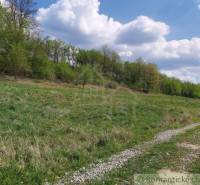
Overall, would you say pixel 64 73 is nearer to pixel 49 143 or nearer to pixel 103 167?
pixel 49 143

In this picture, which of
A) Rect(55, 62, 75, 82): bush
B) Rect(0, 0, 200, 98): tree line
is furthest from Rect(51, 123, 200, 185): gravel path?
Rect(55, 62, 75, 82): bush

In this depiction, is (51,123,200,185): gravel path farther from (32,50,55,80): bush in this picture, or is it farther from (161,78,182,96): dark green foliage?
(161,78,182,96): dark green foliage

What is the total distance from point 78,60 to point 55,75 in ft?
97.5

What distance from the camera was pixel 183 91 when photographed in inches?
4532

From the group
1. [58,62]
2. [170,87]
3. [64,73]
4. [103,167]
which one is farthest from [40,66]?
[170,87]

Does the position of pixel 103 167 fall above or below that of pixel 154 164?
below

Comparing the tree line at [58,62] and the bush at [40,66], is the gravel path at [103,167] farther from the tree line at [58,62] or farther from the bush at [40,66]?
the bush at [40,66]

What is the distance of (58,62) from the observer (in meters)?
83.8

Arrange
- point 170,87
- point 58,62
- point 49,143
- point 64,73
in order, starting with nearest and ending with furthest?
point 49,143, point 64,73, point 58,62, point 170,87

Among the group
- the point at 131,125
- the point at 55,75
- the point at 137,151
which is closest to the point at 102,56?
the point at 55,75

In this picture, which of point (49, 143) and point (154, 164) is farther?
point (49, 143)

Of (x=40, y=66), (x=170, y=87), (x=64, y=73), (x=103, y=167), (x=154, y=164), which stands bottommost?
(x=103, y=167)

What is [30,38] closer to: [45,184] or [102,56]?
[102,56]

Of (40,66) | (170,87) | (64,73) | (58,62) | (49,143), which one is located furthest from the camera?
(170,87)
